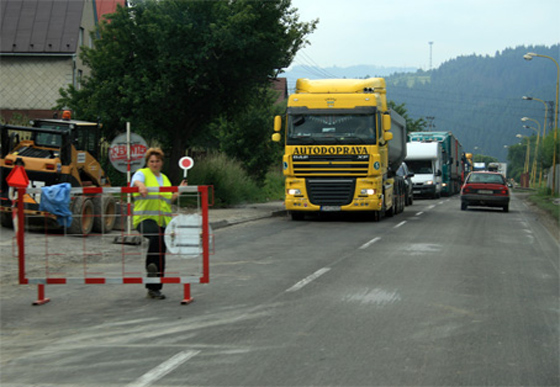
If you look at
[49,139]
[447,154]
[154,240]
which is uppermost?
[447,154]

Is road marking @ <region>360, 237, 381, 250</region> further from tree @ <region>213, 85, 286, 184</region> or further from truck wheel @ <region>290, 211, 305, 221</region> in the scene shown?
tree @ <region>213, 85, 286, 184</region>

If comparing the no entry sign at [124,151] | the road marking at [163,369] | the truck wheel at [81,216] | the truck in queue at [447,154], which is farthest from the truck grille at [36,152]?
the truck in queue at [447,154]

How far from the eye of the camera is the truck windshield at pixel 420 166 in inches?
1656

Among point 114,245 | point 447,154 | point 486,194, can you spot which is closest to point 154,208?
point 114,245

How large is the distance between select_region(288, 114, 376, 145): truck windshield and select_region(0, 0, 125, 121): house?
26101 mm

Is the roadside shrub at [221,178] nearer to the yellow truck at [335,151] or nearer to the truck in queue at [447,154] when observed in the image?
the yellow truck at [335,151]

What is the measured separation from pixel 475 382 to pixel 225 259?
802 centimetres

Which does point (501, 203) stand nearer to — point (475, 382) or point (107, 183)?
point (107, 183)

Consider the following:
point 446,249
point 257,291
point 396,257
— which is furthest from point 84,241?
point 446,249

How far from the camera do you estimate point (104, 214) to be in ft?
31.9

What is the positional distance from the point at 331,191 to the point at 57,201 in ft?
42.4

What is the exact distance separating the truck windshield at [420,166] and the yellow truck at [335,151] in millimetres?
20667

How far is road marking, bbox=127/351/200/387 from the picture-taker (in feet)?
17.7

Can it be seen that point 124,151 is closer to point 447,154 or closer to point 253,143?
point 253,143
